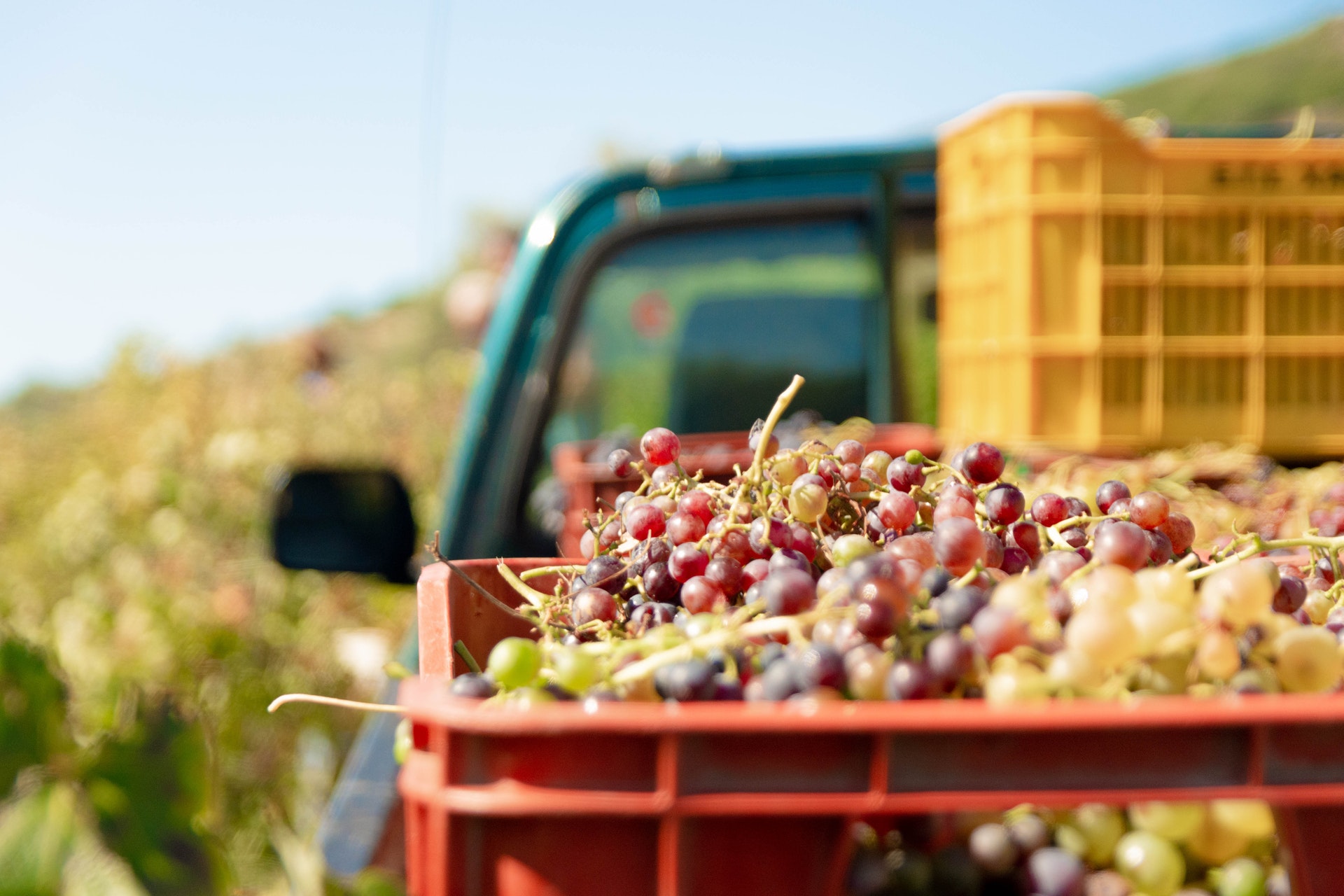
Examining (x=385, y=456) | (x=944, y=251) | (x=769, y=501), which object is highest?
(x=944, y=251)

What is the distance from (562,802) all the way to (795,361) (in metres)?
2.62

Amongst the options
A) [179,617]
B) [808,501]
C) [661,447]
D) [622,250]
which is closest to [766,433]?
[808,501]

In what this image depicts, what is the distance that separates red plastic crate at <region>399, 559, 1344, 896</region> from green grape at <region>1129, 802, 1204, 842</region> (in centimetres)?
3

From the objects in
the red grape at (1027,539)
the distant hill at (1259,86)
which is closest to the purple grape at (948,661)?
the red grape at (1027,539)

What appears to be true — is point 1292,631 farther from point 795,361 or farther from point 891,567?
point 795,361

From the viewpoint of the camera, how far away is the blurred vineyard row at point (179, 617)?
774mm

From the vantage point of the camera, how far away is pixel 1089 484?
1721mm

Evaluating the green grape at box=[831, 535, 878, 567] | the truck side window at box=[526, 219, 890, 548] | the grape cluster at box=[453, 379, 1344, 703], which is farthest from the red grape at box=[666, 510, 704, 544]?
the truck side window at box=[526, 219, 890, 548]

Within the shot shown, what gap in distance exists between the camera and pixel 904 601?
2.41 feet

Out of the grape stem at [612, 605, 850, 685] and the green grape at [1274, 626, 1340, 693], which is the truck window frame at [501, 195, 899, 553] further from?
the green grape at [1274, 626, 1340, 693]

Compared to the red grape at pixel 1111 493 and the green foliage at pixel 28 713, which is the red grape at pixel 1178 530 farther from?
the green foliage at pixel 28 713

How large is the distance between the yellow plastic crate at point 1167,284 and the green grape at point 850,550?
5.56 feet

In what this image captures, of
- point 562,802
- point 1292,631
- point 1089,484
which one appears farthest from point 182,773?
point 1089,484

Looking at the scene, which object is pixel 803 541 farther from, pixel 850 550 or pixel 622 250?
pixel 622 250
